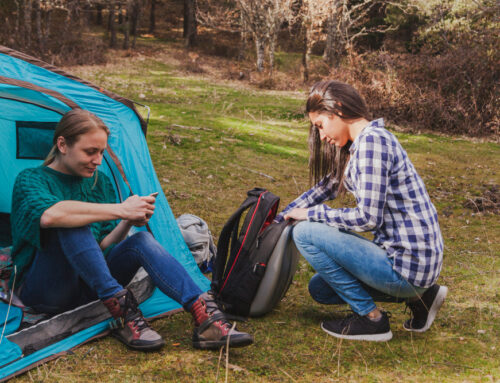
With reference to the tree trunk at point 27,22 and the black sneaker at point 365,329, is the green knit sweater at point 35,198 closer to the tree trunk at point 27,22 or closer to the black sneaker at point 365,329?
the black sneaker at point 365,329

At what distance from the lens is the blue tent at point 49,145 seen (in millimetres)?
2402

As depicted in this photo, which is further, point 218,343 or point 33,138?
point 33,138

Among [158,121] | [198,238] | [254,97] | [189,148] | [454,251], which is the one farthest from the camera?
[254,97]

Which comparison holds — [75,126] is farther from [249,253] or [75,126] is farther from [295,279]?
[295,279]

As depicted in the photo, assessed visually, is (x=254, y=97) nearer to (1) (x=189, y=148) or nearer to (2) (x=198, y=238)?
(1) (x=189, y=148)

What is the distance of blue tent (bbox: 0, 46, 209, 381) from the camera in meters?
2.40

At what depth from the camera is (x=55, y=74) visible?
2914 mm

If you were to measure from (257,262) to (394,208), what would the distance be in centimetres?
78

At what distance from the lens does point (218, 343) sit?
89.2 inches

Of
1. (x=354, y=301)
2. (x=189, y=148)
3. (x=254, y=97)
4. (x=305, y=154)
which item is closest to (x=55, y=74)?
(x=354, y=301)

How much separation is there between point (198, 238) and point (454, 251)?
2233 millimetres

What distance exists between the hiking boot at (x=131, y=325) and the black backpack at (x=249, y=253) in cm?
50

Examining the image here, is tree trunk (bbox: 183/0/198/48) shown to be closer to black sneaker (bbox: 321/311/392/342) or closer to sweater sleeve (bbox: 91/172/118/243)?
sweater sleeve (bbox: 91/172/118/243)

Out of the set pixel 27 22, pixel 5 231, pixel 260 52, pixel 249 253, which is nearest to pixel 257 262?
pixel 249 253
